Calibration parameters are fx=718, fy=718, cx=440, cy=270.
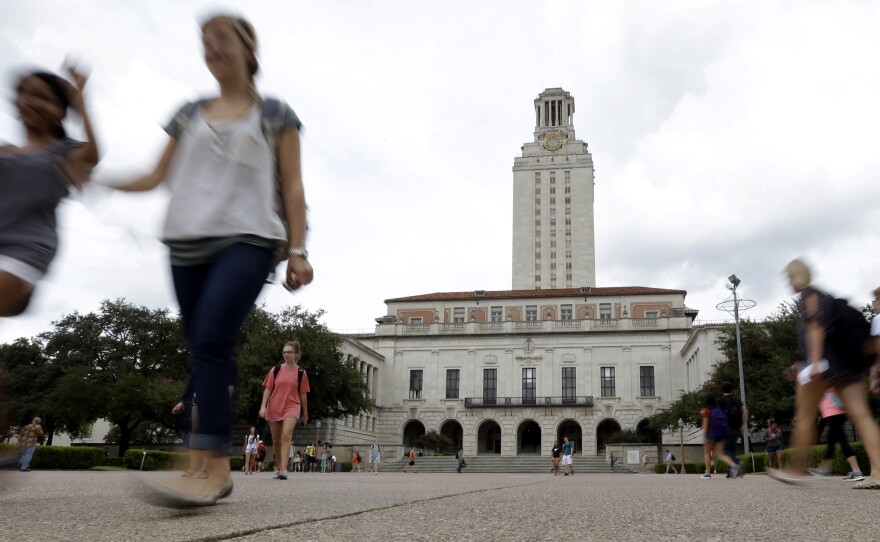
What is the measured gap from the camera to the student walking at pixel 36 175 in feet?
9.10

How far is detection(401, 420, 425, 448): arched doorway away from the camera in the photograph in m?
64.1

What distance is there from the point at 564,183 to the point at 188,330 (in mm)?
100392

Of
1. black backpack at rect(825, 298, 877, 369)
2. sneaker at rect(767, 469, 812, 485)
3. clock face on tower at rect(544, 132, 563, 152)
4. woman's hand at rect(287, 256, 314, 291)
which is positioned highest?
clock face on tower at rect(544, 132, 563, 152)

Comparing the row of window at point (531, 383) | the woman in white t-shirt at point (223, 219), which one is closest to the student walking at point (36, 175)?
the woman in white t-shirt at point (223, 219)

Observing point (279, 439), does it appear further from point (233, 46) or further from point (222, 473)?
point (233, 46)

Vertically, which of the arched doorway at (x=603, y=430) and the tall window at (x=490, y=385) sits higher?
the tall window at (x=490, y=385)

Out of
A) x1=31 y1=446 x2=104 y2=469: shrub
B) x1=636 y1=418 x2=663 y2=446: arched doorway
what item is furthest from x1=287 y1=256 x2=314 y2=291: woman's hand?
x1=636 y1=418 x2=663 y2=446: arched doorway

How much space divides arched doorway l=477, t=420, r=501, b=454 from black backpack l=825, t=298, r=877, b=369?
58502mm

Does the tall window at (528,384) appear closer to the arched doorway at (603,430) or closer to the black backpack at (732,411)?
the arched doorway at (603,430)

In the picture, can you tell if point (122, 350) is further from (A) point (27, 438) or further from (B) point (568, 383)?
(A) point (27, 438)

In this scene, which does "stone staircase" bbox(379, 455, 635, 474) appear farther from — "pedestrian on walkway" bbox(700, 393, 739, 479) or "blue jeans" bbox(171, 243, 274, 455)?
"blue jeans" bbox(171, 243, 274, 455)

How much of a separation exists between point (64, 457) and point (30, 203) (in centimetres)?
2807

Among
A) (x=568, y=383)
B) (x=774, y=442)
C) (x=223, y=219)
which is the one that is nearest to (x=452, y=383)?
(x=568, y=383)

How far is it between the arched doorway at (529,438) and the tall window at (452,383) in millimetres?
6607
